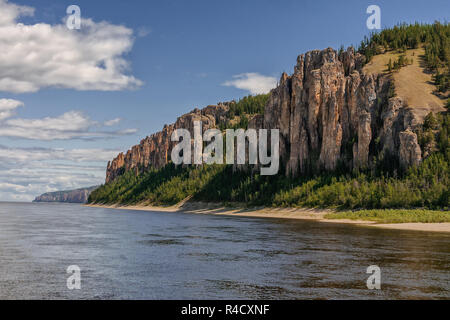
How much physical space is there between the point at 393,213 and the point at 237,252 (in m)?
68.9

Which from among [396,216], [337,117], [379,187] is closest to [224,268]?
[396,216]

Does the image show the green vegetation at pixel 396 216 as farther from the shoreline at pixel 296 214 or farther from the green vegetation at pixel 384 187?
the shoreline at pixel 296 214

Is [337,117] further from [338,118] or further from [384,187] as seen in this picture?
[384,187]

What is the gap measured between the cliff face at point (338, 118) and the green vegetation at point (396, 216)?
101ft

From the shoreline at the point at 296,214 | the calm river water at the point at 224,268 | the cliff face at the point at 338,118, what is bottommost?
the shoreline at the point at 296,214

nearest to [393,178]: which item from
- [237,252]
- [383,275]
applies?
[237,252]

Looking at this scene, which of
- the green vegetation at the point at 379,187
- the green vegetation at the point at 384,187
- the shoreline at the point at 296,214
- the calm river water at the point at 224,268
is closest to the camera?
the calm river water at the point at 224,268

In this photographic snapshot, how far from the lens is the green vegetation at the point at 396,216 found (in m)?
91.3

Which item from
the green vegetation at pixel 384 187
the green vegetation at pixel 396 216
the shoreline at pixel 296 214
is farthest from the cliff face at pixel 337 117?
the green vegetation at pixel 396 216

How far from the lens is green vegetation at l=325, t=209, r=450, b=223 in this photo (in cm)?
9131

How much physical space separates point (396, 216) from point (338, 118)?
2959 inches

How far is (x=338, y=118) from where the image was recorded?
167375 millimetres

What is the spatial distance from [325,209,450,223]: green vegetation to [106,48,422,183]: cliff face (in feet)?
101

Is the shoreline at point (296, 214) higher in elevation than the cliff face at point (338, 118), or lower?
lower
